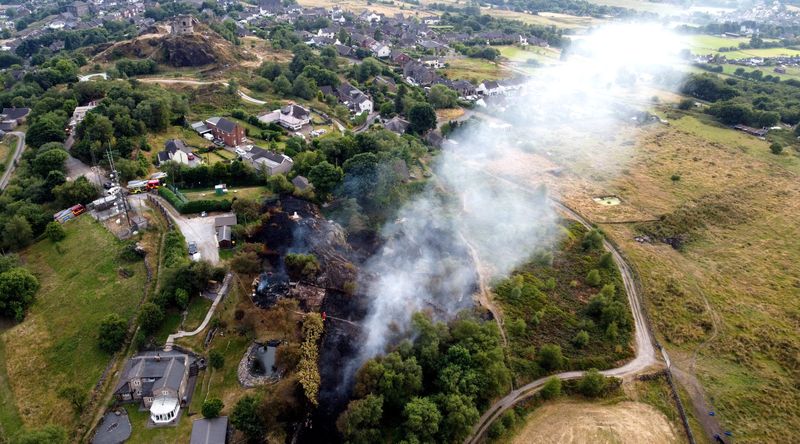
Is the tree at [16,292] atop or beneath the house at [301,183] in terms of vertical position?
beneath

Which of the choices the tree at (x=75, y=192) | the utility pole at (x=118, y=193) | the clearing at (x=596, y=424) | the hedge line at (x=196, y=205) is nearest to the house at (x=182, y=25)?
the utility pole at (x=118, y=193)

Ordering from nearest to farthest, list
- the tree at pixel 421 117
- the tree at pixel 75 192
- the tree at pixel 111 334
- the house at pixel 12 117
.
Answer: the tree at pixel 111 334 < the tree at pixel 75 192 < the house at pixel 12 117 < the tree at pixel 421 117

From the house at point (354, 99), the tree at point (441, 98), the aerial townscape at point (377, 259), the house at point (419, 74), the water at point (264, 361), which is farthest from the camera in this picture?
the house at point (419, 74)

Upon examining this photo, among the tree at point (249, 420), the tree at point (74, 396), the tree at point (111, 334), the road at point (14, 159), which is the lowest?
the road at point (14, 159)

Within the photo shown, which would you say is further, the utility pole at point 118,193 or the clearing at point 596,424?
the utility pole at point 118,193

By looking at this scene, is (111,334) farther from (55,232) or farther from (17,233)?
(17,233)

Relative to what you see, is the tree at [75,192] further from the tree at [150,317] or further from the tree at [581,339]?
the tree at [581,339]

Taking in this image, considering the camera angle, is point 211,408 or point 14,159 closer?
point 211,408

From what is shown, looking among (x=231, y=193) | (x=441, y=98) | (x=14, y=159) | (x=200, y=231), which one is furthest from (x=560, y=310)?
(x=14, y=159)
